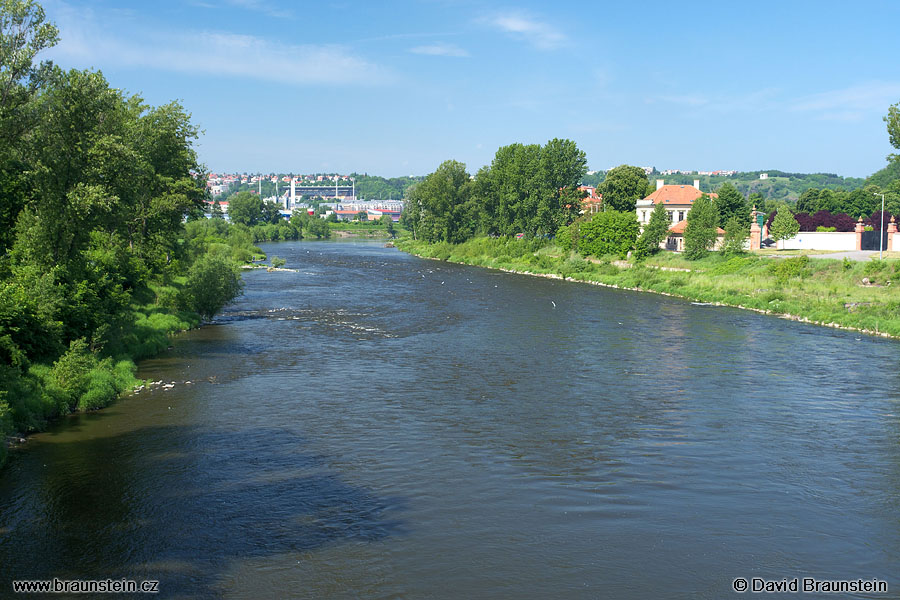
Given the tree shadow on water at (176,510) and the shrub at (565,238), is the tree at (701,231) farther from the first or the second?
the tree shadow on water at (176,510)

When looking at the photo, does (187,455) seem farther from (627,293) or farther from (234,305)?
(627,293)

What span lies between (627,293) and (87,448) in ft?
148

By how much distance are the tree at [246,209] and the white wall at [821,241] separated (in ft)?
341

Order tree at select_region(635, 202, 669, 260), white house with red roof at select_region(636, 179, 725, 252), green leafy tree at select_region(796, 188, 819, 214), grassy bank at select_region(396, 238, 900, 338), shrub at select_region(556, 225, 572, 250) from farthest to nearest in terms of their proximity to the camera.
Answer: green leafy tree at select_region(796, 188, 819, 214) → white house with red roof at select_region(636, 179, 725, 252) → shrub at select_region(556, 225, 572, 250) → tree at select_region(635, 202, 669, 260) → grassy bank at select_region(396, 238, 900, 338)

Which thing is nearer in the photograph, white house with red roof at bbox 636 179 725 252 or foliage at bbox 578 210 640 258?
foliage at bbox 578 210 640 258

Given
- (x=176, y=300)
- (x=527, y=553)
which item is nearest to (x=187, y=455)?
(x=527, y=553)

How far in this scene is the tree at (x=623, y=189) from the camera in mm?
89750

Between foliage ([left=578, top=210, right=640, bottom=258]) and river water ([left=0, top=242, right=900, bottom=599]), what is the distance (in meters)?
38.7

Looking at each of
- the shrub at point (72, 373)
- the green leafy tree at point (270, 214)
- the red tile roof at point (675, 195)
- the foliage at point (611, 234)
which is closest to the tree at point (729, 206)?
the red tile roof at point (675, 195)

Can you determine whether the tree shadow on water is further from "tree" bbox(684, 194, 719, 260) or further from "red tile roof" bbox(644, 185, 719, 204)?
"red tile roof" bbox(644, 185, 719, 204)

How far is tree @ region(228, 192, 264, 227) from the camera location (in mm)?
148125

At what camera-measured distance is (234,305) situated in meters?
48.9

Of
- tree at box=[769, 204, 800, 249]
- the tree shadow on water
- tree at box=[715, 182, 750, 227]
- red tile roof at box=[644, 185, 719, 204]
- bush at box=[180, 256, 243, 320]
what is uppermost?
red tile roof at box=[644, 185, 719, 204]
